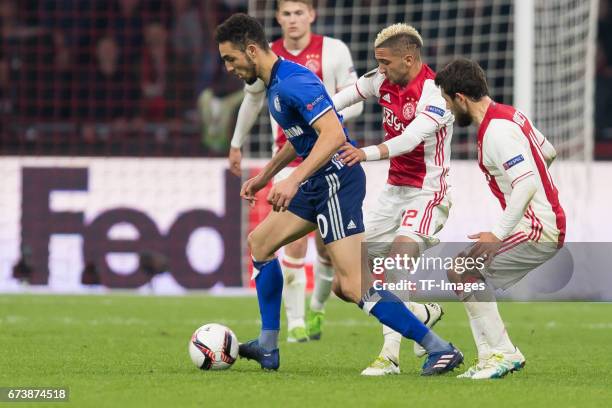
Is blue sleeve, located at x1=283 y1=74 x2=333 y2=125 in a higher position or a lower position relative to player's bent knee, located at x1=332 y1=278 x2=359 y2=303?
higher

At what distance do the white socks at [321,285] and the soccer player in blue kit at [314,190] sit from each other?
88.0 inches

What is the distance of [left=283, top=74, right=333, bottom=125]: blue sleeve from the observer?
646cm

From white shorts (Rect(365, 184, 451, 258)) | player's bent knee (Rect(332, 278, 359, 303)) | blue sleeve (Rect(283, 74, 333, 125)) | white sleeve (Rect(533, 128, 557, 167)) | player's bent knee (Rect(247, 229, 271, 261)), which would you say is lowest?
player's bent knee (Rect(332, 278, 359, 303))

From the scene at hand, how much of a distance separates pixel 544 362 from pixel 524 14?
5449mm

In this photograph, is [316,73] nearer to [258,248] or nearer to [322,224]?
[258,248]

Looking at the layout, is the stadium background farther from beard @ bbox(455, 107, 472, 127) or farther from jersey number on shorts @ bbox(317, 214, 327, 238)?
jersey number on shorts @ bbox(317, 214, 327, 238)

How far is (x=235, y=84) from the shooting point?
1597 cm

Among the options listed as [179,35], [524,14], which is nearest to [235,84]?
[179,35]

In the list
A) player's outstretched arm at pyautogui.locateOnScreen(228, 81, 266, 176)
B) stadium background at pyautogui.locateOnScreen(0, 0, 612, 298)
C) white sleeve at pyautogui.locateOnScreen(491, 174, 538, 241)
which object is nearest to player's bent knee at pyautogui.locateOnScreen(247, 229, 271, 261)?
white sleeve at pyautogui.locateOnScreen(491, 174, 538, 241)

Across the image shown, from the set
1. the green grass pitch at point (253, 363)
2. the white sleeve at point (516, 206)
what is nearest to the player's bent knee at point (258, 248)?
the green grass pitch at point (253, 363)

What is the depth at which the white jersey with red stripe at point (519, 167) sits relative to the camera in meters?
6.42

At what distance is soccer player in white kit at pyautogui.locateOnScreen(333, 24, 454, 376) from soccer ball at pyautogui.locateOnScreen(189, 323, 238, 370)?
70 cm

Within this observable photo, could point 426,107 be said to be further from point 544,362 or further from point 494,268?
point 544,362

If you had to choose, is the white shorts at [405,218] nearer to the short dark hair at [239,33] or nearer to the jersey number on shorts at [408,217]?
the jersey number on shorts at [408,217]
